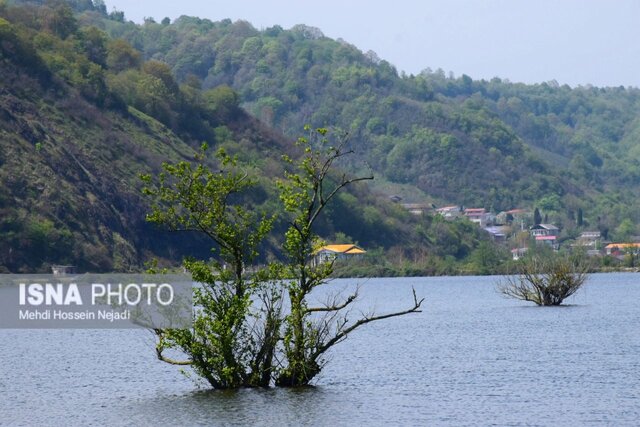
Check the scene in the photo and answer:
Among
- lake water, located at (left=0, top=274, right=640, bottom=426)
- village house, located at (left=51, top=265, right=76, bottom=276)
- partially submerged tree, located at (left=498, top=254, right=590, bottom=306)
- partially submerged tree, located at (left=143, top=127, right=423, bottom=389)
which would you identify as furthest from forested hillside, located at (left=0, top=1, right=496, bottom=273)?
partially submerged tree, located at (left=143, top=127, right=423, bottom=389)

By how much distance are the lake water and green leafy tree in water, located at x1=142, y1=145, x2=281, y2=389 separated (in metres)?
0.99

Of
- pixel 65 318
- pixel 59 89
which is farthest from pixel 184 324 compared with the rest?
pixel 59 89

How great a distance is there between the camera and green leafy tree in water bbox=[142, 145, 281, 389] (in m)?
37.2

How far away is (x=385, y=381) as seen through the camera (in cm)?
4569

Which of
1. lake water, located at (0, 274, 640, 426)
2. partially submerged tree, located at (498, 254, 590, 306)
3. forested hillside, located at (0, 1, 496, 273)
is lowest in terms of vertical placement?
lake water, located at (0, 274, 640, 426)

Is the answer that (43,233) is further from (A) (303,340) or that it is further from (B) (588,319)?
(A) (303,340)

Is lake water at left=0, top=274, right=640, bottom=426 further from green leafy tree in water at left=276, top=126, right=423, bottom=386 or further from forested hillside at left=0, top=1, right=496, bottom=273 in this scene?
forested hillside at left=0, top=1, right=496, bottom=273

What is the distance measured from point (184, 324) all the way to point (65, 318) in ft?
177

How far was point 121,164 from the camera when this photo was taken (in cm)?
15975

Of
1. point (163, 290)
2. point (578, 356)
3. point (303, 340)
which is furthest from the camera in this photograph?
point (578, 356)

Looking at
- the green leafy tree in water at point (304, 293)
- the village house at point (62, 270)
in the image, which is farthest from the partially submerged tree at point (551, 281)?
the village house at point (62, 270)

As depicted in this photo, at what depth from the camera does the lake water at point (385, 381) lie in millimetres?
36812

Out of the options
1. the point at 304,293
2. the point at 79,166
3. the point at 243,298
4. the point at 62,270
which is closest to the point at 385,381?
the point at 304,293

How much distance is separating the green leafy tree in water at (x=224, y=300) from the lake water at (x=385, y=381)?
99cm
